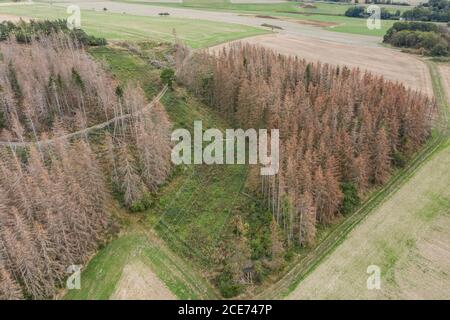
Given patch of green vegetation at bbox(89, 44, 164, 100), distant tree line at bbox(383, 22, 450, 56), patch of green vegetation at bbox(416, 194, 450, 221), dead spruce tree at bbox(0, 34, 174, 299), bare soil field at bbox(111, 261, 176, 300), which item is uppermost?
distant tree line at bbox(383, 22, 450, 56)

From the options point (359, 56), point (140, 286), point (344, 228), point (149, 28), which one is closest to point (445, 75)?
point (359, 56)

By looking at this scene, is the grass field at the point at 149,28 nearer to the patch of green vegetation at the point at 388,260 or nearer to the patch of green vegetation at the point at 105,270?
the patch of green vegetation at the point at 105,270

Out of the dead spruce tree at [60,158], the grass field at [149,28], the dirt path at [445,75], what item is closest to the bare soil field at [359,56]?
the dirt path at [445,75]

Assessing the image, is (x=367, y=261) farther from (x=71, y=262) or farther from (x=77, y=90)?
(x=77, y=90)

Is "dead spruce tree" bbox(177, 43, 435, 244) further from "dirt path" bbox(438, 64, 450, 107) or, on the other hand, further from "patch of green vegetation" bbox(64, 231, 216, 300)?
"dirt path" bbox(438, 64, 450, 107)

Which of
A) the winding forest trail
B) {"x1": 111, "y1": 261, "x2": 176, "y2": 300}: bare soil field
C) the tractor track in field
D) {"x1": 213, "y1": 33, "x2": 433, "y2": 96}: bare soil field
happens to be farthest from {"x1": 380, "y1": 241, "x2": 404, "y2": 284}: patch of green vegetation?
{"x1": 213, "y1": 33, "x2": 433, "y2": 96}: bare soil field

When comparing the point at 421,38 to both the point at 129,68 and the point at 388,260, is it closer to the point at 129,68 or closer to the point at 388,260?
the point at 129,68
